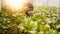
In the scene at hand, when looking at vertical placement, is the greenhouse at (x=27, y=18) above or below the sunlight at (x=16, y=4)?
below

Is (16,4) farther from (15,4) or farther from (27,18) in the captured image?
(27,18)

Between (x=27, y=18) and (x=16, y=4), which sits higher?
(x=16, y=4)

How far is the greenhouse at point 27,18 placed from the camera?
3072mm

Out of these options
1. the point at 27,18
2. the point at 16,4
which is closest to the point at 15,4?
the point at 16,4

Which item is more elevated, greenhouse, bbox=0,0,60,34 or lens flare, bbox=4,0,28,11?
lens flare, bbox=4,0,28,11

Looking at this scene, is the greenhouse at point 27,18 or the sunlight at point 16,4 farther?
the sunlight at point 16,4

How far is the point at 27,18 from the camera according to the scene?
3.62 m

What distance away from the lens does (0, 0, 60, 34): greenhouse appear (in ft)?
10.1

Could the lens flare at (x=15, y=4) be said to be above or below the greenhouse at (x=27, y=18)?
above

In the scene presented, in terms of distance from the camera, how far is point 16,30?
334cm

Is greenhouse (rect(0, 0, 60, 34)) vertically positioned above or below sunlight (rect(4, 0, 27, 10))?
below

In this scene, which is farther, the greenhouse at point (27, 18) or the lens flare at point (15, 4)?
the lens flare at point (15, 4)

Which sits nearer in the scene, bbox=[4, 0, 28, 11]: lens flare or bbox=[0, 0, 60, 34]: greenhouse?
bbox=[0, 0, 60, 34]: greenhouse

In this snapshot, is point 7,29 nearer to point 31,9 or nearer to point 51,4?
point 31,9
